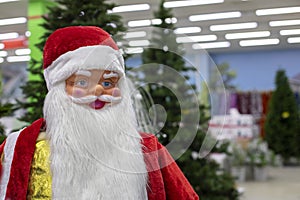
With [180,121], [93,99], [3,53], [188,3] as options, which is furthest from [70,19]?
[188,3]

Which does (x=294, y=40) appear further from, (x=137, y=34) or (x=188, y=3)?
(x=137, y=34)

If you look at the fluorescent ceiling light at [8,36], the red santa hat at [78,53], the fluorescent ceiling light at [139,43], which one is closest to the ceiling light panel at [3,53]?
the fluorescent ceiling light at [8,36]

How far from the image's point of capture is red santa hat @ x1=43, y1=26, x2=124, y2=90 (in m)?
1.45

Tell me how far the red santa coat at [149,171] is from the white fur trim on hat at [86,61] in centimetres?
19

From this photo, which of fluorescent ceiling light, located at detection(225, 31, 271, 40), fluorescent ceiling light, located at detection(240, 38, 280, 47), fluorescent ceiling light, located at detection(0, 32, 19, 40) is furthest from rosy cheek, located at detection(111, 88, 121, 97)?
fluorescent ceiling light, located at detection(240, 38, 280, 47)

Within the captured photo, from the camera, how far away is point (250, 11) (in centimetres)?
768

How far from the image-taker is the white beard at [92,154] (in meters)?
1.41

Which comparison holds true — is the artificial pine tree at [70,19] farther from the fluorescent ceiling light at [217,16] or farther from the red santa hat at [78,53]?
the fluorescent ceiling light at [217,16]

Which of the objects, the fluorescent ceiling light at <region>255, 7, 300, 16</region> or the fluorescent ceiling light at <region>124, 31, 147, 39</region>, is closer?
the fluorescent ceiling light at <region>124, 31, 147, 39</region>

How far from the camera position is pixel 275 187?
750 centimetres

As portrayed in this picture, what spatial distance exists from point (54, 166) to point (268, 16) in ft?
23.9

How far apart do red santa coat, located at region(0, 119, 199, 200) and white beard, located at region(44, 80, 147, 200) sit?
3 cm

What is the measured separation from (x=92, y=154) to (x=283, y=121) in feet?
30.7

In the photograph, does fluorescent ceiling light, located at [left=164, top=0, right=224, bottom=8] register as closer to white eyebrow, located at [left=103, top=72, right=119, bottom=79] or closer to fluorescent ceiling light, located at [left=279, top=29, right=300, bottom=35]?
fluorescent ceiling light, located at [left=279, top=29, right=300, bottom=35]
